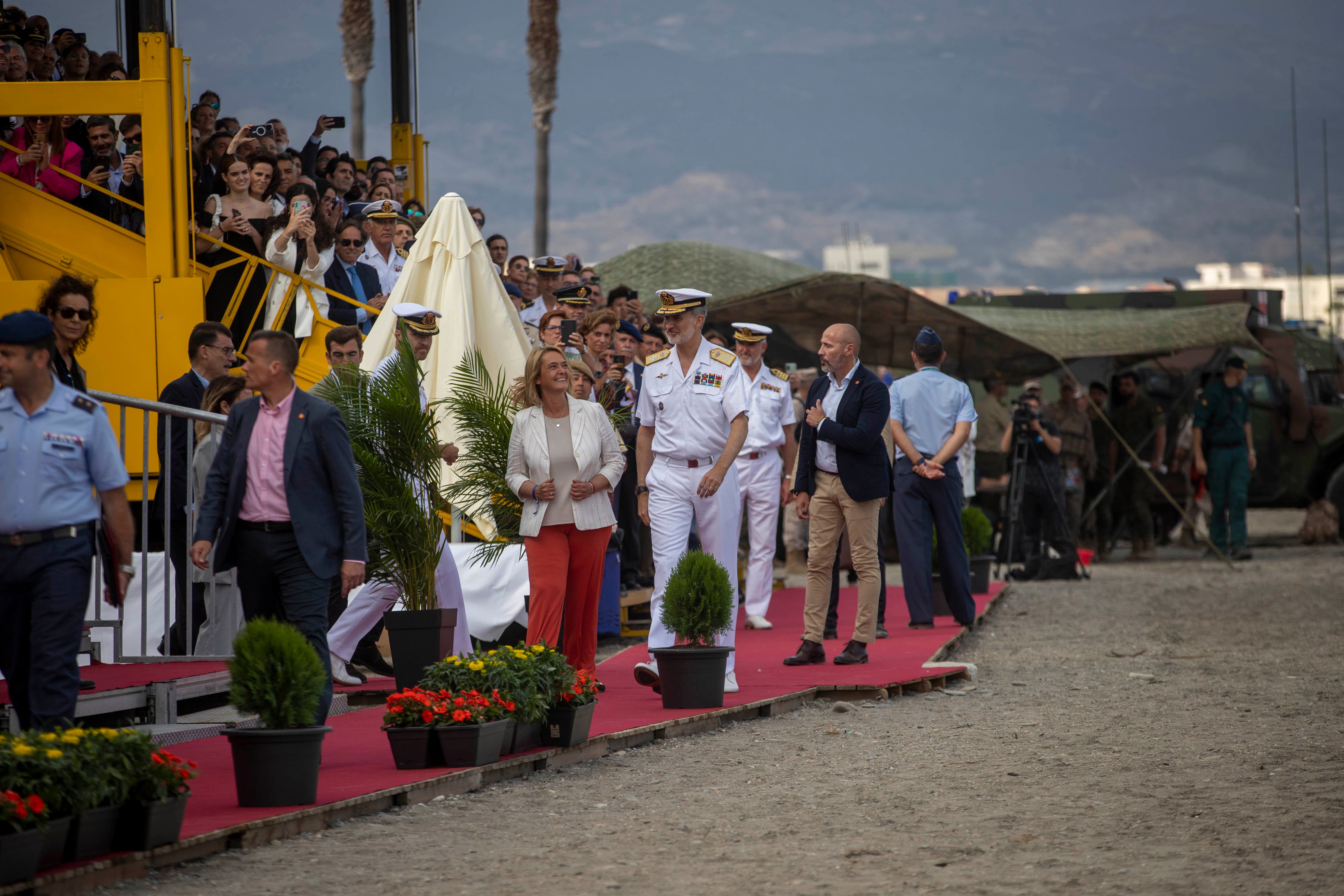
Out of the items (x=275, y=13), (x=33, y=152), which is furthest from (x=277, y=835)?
(x=275, y=13)

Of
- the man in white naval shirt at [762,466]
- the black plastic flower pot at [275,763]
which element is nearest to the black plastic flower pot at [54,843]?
the black plastic flower pot at [275,763]

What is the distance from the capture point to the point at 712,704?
26.0 feet

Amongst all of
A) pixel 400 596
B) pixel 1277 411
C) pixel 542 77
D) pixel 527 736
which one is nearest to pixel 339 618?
pixel 400 596

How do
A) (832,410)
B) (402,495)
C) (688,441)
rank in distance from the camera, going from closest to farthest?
(402,495) < (688,441) < (832,410)

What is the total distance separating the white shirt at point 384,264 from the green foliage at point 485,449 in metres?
4.22

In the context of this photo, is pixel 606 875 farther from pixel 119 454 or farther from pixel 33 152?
pixel 33 152

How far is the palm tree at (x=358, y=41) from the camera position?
34.6 meters

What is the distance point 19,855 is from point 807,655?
590cm

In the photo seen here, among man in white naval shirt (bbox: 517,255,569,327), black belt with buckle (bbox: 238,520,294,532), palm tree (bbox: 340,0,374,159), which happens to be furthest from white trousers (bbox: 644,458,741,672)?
palm tree (bbox: 340,0,374,159)

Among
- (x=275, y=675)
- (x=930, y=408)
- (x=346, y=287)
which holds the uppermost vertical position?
(x=346, y=287)

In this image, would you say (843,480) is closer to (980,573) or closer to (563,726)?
(563,726)

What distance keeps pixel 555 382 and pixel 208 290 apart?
4.54 meters

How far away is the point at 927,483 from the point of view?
11.0m

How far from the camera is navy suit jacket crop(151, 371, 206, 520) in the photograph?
23.9 feet
